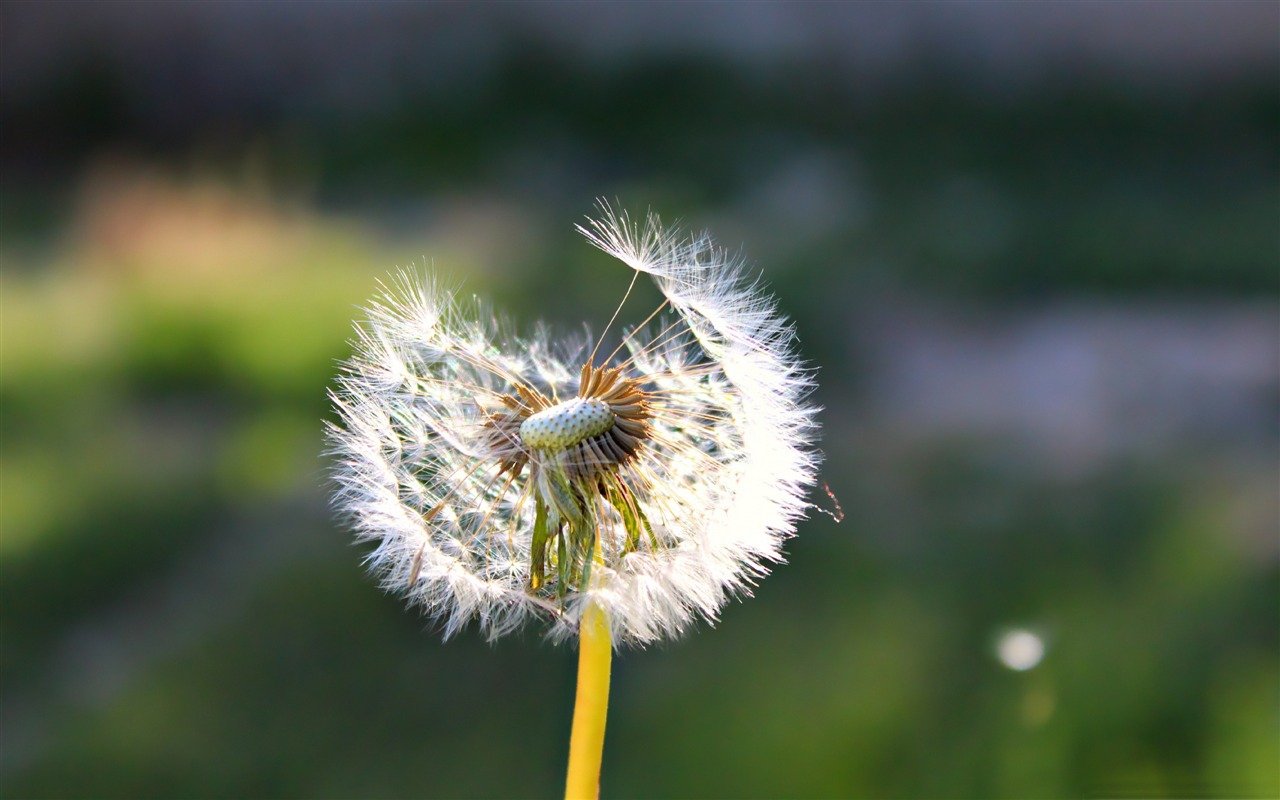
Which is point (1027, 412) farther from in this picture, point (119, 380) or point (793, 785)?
point (119, 380)

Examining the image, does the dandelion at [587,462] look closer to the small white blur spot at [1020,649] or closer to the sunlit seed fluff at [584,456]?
the sunlit seed fluff at [584,456]

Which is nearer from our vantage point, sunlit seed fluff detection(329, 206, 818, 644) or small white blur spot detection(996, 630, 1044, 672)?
sunlit seed fluff detection(329, 206, 818, 644)

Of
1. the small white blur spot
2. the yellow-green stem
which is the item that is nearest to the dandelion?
the yellow-green stem

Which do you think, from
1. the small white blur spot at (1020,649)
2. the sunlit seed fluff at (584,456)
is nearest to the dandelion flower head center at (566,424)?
the sunlit seed fluff at (584,456)

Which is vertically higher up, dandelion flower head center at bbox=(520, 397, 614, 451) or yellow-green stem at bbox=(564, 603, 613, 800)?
dandelion flower head center at bbox=(520, 397, 614, 451)

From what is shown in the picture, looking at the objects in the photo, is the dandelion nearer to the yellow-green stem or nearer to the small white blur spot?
the yellow-green stem

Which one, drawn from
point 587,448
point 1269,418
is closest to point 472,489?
point 587,448

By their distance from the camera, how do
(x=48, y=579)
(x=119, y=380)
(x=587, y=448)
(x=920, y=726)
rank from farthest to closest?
1. (x=119, y=380)
2. (x=48, y=579)
3. (x=920, y=726)
4. (x=587, y=448)
